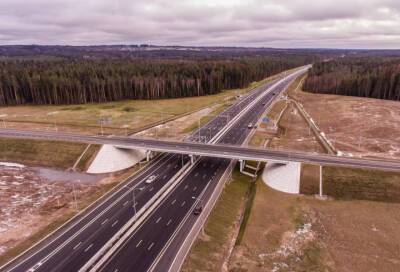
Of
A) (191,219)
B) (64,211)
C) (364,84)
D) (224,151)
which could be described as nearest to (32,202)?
(64,211)

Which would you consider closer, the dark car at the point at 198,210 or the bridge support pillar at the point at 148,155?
the dark car at the point at 198,210

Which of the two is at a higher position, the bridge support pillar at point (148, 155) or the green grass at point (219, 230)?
the bridge support pillar at point (148, 155)

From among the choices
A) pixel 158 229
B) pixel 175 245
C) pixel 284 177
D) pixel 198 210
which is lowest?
pixel 175 245

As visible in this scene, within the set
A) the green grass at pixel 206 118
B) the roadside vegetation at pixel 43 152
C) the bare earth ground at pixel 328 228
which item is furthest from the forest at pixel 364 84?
the roadside vegetation at pixel 43 152

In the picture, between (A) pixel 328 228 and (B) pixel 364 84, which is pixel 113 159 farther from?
(B) pixel 364 84

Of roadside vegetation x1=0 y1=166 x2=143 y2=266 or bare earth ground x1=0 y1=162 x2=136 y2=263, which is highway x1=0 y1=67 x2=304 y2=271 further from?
bare earth ground x1=0 y1=162 x2=136 y2=263

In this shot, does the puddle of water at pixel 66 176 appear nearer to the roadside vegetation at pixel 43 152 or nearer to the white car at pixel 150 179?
the roadside vegetation at pixel 43 152
